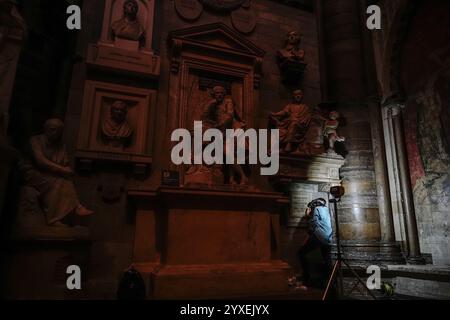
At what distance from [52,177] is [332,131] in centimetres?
543

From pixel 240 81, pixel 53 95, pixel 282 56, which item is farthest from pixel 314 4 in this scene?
pixel 53 95

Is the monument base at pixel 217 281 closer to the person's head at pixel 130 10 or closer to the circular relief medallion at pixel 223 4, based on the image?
the person's head at pixel 130 10

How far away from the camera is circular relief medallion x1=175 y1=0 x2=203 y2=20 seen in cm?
722

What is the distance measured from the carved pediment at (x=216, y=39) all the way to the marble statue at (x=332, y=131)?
2101 mm

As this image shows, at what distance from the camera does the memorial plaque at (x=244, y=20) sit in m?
7.71

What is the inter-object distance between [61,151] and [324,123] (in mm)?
5223

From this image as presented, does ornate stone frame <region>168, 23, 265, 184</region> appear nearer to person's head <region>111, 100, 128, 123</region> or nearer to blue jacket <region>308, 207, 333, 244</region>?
person's head <region>111, 100, 128, 123</region>

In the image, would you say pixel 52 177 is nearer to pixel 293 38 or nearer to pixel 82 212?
pixel 82 212

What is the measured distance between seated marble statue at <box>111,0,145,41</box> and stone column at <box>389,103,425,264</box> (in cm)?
593

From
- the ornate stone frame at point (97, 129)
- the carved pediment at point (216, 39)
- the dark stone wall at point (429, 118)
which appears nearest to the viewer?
the ornate stone frame at point (97, 129)

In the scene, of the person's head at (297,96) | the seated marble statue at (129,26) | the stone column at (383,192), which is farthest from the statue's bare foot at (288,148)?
the seated marble statue at (129,26)

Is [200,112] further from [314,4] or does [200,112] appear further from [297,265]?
[314,4]
